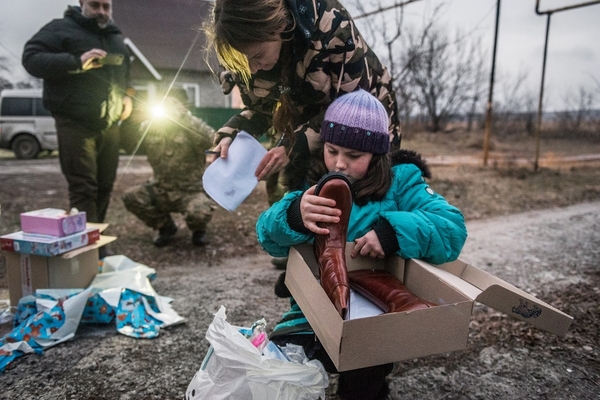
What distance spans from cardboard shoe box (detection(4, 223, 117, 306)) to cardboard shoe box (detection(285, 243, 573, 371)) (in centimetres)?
Result: 155

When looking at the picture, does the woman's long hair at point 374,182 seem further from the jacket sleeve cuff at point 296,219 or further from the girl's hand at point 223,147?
the girl's hand at point 223,147

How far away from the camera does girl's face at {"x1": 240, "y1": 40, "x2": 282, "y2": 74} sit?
1581 millimetres

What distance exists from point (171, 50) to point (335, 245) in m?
7.73

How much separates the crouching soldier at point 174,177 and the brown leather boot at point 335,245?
2.46 metres

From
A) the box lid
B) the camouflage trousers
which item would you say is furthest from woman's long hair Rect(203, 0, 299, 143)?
the camouflage trousers

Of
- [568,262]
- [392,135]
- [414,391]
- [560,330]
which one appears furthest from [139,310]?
[568,262]

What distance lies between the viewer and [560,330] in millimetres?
1331

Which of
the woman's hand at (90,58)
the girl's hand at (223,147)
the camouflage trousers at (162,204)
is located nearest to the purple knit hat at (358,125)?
the girl's hand at (223,147)

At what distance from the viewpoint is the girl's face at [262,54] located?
5.19 feet

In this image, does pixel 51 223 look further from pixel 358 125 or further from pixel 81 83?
pixel 358 125

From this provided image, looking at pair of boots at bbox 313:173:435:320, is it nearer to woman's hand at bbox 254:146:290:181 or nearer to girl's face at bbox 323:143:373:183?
girl's face at bbox 323:143:373:183

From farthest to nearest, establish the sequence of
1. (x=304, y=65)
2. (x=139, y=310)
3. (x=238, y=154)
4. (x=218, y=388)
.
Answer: (x=139, y=310) → (x=238, y=154) → (x=304, y=65) → (x=218, y=388)

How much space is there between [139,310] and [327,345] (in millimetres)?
1515

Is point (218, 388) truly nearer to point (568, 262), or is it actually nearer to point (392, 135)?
point (392, 135)
